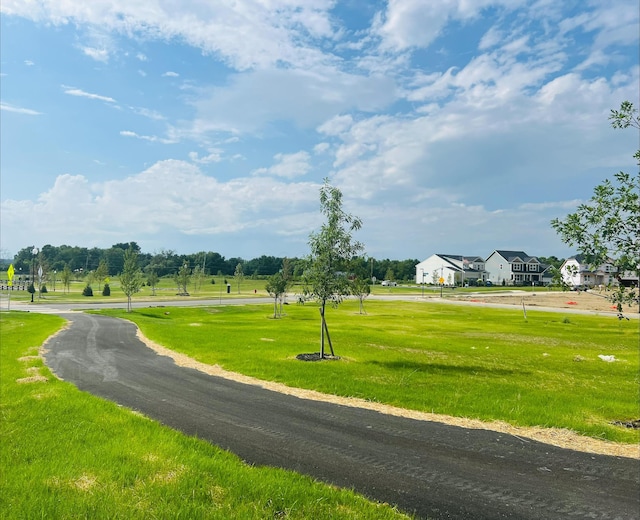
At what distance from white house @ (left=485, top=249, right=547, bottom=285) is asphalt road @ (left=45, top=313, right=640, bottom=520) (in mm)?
175328

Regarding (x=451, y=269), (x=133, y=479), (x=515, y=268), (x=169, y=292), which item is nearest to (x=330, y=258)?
(x=133, y=479)

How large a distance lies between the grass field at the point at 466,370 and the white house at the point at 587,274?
13.0 ft

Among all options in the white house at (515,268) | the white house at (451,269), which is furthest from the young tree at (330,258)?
the white house at (515,268)

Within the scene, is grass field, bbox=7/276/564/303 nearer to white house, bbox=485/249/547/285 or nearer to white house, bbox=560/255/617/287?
white house, bbox=485/249/547/285

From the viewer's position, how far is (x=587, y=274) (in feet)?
40.5

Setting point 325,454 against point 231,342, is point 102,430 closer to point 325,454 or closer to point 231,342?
point 325,454

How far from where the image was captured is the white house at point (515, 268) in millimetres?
175500

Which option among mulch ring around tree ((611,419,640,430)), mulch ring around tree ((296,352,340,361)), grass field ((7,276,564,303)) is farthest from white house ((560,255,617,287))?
grass field ((7,276,564,303))

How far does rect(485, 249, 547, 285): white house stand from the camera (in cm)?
17550

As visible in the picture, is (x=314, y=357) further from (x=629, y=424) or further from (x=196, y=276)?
(x=196, y=276)

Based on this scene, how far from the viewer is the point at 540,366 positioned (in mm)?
22531

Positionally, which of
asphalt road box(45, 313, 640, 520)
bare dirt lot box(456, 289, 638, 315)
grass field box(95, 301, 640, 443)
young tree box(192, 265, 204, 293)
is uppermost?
young tree box(192, 265, 204, 293)

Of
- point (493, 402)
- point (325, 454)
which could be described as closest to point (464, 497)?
point (325, 454)

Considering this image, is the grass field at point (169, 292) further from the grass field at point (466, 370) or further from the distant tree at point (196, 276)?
the grass field at point (466, 370)
